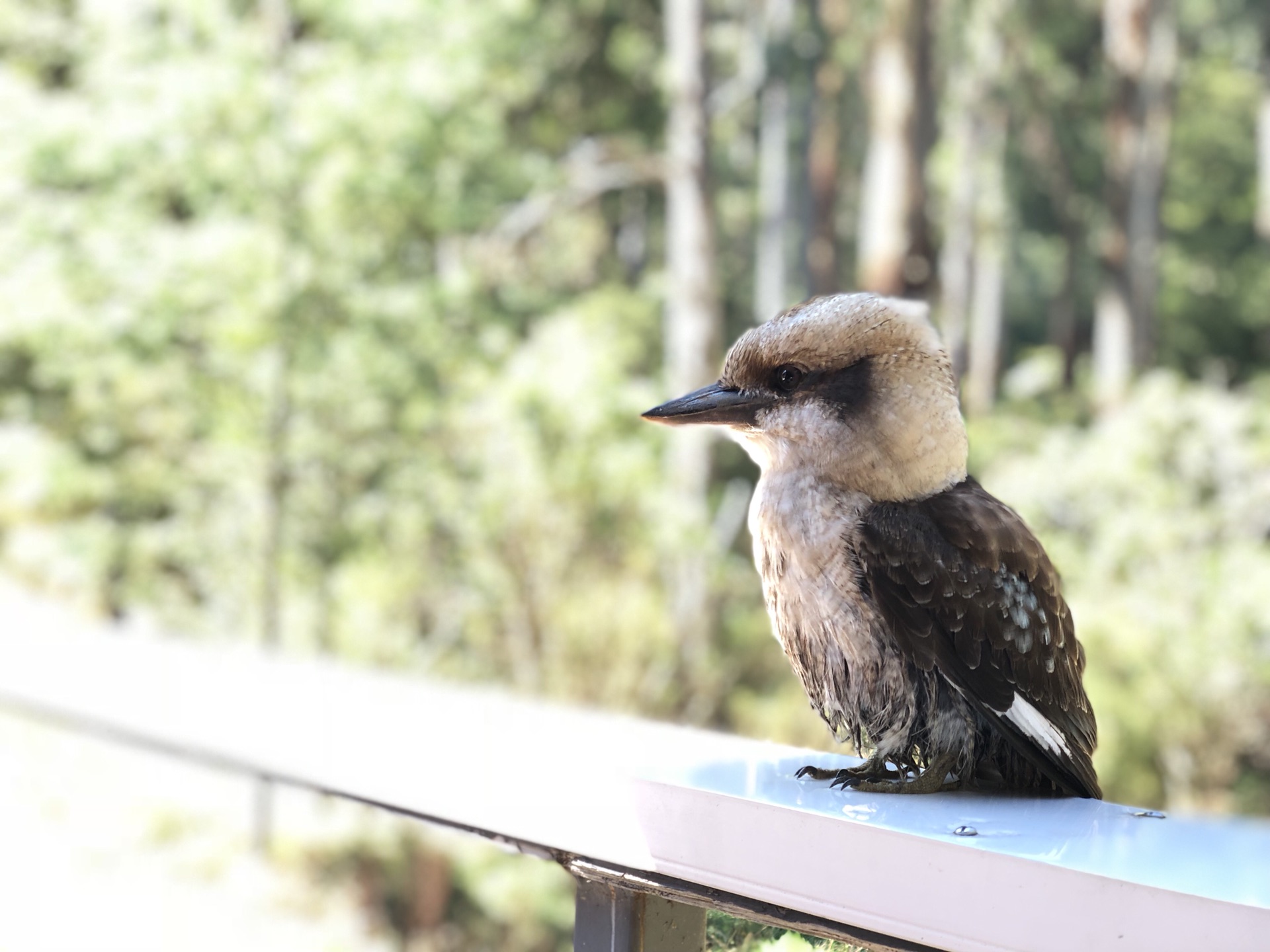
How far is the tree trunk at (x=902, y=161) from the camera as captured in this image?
19.1 feet

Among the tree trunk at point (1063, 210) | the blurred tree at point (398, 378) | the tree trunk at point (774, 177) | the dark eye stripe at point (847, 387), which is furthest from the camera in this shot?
the tree trunk at point (1063, 210)

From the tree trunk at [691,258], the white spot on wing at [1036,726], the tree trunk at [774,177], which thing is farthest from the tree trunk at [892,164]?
the white spot on wing at [1036,726]

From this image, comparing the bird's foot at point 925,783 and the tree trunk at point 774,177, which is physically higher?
the tree trunk at point 774,177

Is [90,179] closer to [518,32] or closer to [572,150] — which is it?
[518,32]

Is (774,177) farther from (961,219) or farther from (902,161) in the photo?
(902,161)

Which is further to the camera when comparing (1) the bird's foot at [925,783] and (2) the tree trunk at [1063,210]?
(2) the tree trunk at [1063,210]

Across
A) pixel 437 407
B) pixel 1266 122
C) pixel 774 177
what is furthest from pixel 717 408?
Answer: pixel 1266 122

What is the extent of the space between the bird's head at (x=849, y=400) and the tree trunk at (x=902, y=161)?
16.3ft

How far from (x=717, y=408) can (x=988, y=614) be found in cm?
23

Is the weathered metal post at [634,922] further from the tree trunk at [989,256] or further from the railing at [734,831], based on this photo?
the tree trunk at [989,256]

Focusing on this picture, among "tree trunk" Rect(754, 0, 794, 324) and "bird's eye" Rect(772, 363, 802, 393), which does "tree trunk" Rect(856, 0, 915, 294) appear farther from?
"bird's eye" Rect(772, 363, 802, 393)

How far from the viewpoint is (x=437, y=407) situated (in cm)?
545

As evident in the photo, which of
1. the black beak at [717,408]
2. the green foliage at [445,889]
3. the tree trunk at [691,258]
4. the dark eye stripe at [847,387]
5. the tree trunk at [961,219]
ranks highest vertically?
the tree trunk at [961,219]

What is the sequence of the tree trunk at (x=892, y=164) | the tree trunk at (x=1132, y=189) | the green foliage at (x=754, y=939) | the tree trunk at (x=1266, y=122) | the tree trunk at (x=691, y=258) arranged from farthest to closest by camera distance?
the tree trunk at (x=1266, y=122) < the tree trunk at (x=1132, y=189) < the tree trunk at (x=691, y=258) < the tree trunk at (x=892, y=164) < the green foliage at (x=754, y=939)
